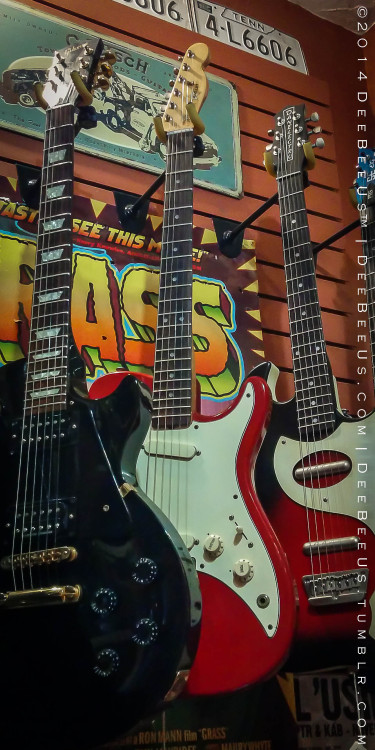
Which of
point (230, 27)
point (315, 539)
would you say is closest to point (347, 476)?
point (315, 539)

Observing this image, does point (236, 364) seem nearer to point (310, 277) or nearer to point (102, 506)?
point (310, 277)

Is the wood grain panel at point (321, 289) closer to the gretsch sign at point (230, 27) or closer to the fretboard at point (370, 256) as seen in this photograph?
the fretboard at point (370, 256)

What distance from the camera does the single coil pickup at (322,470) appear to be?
1.55 metres

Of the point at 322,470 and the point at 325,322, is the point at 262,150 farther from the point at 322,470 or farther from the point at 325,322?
the point at 322,470

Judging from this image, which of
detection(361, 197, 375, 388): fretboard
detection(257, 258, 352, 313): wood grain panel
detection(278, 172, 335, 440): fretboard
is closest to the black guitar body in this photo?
detection(278, 172, 335, 440): fretboard

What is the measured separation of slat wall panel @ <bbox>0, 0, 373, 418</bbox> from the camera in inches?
83.2

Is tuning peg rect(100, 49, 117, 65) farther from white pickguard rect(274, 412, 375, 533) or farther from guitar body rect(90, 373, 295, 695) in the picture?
white pickguard rect(274, 412, 375, 533)

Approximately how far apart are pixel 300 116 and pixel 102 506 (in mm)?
1380

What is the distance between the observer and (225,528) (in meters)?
1.37

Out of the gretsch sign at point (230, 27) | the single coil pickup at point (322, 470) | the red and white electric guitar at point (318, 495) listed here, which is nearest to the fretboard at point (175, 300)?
the red and white electric guitar at point (318, 495)

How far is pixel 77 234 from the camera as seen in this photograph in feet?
6.14

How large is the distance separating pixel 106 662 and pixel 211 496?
418 millimetres

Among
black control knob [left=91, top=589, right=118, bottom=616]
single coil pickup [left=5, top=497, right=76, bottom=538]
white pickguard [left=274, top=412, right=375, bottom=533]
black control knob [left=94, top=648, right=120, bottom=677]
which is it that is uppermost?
white pickguard [left=274, top=412, right=375, bottom=533]

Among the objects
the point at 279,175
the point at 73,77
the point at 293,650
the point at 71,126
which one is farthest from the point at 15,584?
the point at 279,175
